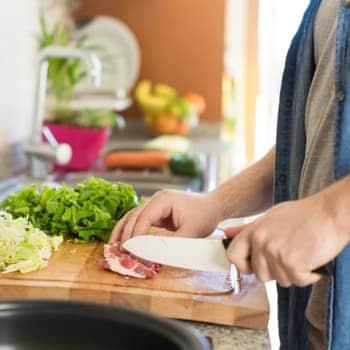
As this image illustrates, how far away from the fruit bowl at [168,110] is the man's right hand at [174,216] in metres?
2.05

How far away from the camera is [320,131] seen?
1013mm

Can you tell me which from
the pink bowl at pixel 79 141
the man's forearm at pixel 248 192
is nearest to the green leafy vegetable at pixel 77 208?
the man's forearm at pixel 248 192

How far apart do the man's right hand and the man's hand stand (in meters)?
0.33

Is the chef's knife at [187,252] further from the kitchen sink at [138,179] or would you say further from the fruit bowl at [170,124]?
the fruit bowl at [170,124]

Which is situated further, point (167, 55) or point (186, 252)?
point (167, 55)

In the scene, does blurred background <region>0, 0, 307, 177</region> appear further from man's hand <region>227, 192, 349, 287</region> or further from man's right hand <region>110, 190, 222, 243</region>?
man's hand <region>227, 192, 349, 287</region>

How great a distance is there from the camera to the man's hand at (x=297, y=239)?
79 centimetres

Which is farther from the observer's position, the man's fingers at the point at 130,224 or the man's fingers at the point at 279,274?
the man's fingers at the point at 130,224

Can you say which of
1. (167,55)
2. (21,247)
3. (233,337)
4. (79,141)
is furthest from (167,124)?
(233,337)

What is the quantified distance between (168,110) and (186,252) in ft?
7.56

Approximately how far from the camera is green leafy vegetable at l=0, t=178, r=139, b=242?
1.20 m

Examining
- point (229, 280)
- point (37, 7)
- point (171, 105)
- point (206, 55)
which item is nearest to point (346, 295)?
point (229, 280)

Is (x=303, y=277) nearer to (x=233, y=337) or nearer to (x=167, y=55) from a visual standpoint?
(x=233, y=337)

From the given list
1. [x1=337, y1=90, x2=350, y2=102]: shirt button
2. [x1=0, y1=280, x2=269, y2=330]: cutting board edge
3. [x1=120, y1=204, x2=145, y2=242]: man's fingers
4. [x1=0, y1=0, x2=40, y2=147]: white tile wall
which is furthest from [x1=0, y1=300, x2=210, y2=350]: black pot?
[x1=0, y1=0, x2=40, y2=147]: white tile wall
